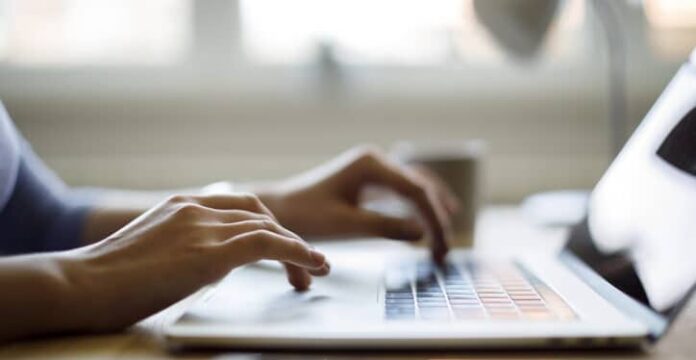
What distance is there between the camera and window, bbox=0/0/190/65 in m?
1.62

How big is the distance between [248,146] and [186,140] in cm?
11

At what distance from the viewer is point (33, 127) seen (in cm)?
154

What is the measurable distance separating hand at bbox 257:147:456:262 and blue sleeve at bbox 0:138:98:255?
204mm

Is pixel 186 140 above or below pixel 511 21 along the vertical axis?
below

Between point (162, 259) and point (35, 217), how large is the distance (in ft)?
1.15

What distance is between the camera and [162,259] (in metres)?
0.55

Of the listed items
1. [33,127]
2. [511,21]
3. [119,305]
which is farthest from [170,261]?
[33,127]

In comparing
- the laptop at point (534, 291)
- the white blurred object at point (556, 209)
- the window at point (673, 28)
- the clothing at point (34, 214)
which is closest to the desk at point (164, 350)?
the laptop at point (534, 291)

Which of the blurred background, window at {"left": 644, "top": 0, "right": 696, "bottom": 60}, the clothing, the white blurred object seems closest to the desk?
the clothing

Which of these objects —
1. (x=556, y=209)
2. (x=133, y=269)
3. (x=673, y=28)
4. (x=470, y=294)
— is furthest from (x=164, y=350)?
(x=673, y=28)

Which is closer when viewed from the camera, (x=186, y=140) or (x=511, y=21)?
(x=511, y=21)

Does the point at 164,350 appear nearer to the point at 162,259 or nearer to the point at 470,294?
the point at 162,259

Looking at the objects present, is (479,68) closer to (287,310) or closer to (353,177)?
(353,177)

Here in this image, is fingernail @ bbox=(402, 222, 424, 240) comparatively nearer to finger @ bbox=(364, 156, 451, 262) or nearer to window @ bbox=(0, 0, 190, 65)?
finger @ bbox=(364, 156, 451, 262)
